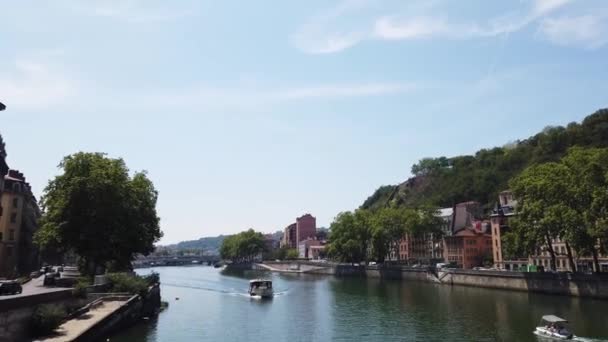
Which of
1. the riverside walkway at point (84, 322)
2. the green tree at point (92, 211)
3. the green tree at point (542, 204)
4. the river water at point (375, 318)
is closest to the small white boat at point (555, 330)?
the river water at point (375, 318)

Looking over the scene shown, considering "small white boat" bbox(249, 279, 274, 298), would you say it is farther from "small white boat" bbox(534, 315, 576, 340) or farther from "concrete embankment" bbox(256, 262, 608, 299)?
"small white boat" bbox(534, 315, 576, 340)

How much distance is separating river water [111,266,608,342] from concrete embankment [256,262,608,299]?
2.46 metres

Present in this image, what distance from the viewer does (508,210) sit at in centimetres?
11650

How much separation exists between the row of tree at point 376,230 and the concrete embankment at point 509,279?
5.72 meters

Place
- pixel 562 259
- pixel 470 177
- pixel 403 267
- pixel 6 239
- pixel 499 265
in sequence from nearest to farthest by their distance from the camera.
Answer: pixel 6 239 < pixel 562 259 < pixel 499 265 < pixel 403 267 < pixel 470 177

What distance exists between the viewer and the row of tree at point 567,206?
6303 centimetres

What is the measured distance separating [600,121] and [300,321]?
129388 millimetres

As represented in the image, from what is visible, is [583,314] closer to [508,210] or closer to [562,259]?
[562,259]

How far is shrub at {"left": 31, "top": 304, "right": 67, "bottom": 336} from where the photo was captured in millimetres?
33969

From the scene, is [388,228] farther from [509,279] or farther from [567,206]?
[567,206]

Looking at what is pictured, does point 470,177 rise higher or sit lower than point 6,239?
higher

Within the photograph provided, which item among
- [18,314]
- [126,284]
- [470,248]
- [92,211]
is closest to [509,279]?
[470,248]

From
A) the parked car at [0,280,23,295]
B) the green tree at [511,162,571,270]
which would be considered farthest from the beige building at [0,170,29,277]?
the green tree at [511,162,571,270]

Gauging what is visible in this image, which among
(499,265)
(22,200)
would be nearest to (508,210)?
(499,265)
